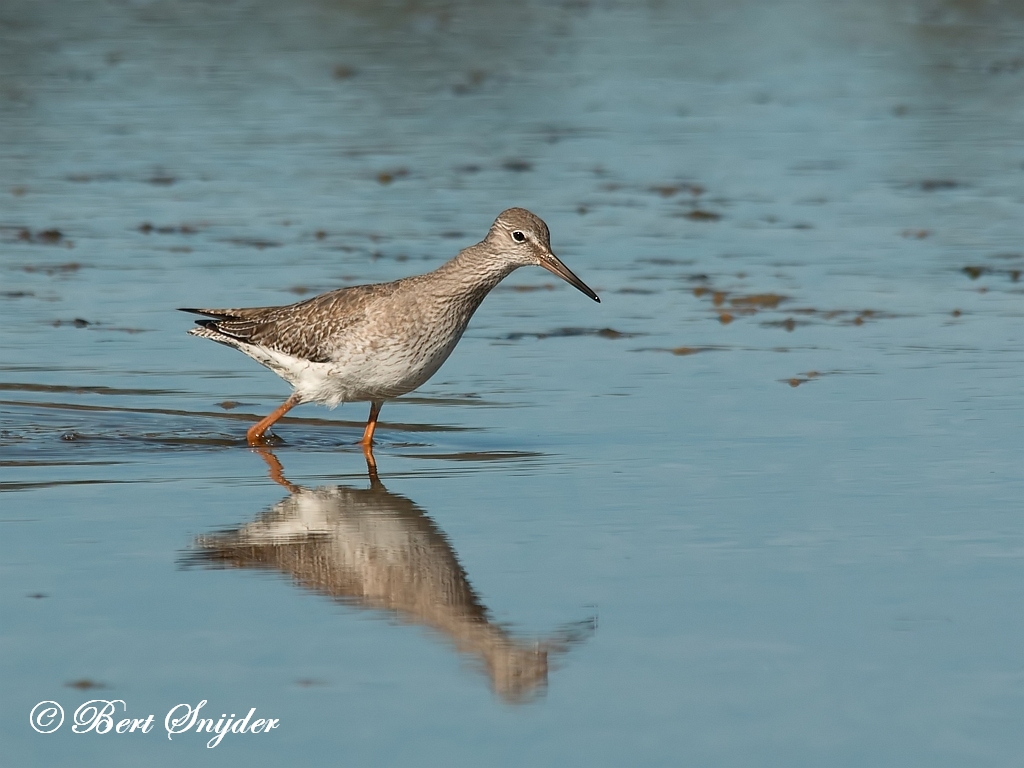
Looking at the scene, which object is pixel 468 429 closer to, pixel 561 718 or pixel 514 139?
pixel 561 718

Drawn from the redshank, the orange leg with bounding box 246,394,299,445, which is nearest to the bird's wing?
the redshank

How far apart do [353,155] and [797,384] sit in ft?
28.1

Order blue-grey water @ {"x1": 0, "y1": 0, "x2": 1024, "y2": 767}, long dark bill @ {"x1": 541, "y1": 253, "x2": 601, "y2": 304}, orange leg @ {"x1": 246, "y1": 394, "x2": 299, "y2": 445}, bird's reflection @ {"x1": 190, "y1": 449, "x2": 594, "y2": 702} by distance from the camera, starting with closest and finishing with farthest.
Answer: blue-grey water @ {"x1": 0, "y1": 0, "x2": 1024, "y2": 767}
bird's reflection @ {"x1": 190, "y1": 449, "x2": 594, "y2": 702}
orange leg @ {"x1": 246, "y1": 394, "x2": 299, "y2": 445}
long dark bill @ {"x1": 541, "y1": 253, "x2": 601, "y2": 304}

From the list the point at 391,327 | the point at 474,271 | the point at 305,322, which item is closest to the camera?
the point at 391,327

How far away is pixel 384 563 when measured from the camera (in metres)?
7.29

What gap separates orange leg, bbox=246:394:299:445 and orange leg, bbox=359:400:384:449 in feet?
1.36

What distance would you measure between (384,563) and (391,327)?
2566mm

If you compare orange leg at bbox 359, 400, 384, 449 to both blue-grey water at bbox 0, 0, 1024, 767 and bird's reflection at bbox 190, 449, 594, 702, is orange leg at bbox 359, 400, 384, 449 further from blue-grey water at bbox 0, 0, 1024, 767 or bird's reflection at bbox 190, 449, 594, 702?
bird's reflection at bbox 190, 449, 594, 702

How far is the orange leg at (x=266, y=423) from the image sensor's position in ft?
32.0

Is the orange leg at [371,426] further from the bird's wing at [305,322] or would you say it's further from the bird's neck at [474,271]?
the bird's neck at [474,271]

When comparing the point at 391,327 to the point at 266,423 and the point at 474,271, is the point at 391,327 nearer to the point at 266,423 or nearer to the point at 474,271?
the point at 474,271

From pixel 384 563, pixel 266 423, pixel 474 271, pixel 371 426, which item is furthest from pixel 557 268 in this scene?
pixel 384 563

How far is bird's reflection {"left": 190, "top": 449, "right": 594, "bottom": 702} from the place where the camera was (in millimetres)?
6227

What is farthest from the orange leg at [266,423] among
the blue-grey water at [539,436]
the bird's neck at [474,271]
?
the bird's neck at [474,271]
